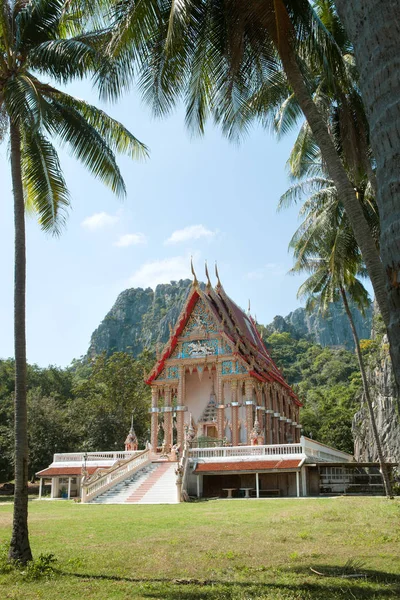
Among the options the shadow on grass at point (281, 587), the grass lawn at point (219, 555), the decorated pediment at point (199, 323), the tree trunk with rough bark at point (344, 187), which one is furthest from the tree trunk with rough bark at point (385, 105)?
the decorated pediment at point (199, 323)

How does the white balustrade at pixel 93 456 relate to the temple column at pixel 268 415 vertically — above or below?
below

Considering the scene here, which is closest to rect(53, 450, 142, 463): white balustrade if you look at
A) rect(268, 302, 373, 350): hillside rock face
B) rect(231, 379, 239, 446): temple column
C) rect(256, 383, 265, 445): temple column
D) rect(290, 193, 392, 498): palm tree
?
rect(231, 379, 239, 446): temple column

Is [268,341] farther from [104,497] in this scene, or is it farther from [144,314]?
[104,497]

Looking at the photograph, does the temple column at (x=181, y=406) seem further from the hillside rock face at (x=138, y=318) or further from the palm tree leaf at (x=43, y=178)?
the hillside rock face at (x=138, y=318)

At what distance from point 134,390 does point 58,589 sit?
3908 cm

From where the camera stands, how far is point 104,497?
24172 millimetres

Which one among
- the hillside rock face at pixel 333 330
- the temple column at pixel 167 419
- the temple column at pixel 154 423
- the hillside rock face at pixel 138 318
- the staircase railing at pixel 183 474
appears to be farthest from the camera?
the hillside rock face at pixel 333 330

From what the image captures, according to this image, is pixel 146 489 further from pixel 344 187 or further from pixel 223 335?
pixel 344 187

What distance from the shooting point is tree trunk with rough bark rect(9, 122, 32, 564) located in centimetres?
920

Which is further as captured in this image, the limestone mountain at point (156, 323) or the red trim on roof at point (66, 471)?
the limestone mountain at point (156, 323)

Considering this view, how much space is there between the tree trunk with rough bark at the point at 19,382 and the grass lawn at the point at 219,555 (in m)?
0.74

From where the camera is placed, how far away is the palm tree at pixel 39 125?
9711 mm

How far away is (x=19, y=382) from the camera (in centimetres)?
971

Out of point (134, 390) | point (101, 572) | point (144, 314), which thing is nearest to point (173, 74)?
point (101, 572)
